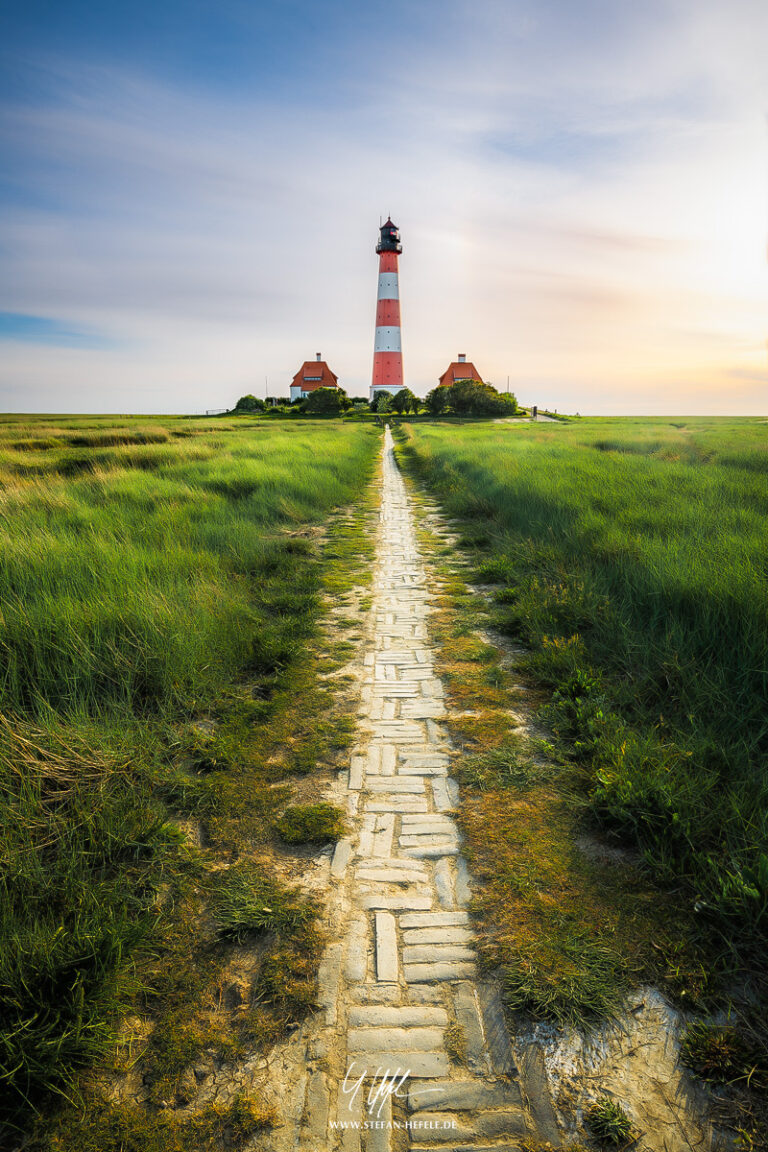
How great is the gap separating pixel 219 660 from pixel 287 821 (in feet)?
6.35

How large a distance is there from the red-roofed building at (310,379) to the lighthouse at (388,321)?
18.3 m

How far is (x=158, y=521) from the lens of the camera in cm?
761

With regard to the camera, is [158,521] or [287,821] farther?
[158,521]

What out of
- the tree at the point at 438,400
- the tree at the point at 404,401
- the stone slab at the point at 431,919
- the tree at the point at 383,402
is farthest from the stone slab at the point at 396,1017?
the tree at the point at 383,402

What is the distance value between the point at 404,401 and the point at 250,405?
99.3ft

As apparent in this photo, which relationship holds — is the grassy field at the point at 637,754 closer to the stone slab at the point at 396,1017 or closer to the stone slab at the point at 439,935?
the stone slab at the point at 439,935

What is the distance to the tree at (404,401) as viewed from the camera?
203 ft

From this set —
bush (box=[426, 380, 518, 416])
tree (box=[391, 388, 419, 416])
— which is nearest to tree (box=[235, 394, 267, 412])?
tree (box=[391, 388, 419, 416])

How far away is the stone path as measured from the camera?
173 cm

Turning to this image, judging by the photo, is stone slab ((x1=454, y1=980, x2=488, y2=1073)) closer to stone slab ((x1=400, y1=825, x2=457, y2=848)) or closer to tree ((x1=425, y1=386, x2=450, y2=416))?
stone slab ((x1=400, y1=825, x2=457, y2=848))

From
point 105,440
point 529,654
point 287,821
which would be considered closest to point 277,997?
point 287,821

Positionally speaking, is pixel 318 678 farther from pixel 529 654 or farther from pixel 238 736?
pixel 529 654

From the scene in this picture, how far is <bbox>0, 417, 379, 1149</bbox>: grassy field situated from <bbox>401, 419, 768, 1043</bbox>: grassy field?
1082mm

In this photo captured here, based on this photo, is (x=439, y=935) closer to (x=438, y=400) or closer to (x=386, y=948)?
(x=386, y=948)
